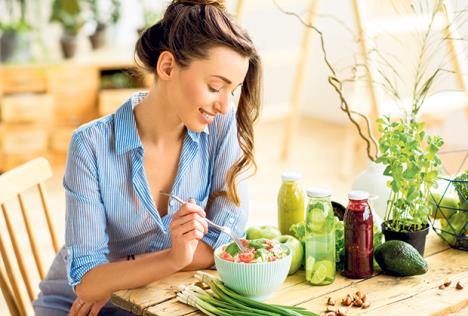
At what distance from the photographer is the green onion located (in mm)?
1656

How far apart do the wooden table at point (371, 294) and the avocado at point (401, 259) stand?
2 cm

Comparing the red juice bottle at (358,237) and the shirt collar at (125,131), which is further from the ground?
the shirt collar at (125,131)

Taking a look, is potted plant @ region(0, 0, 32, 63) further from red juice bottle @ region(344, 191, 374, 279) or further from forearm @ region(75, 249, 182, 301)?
red juice bottle @ region(344, 191, 374, 279)

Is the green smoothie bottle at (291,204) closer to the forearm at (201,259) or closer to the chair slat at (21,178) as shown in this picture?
the forearm at (201,259)

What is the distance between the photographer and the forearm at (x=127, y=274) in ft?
6.01

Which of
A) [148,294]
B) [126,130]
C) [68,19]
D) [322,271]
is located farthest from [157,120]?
[68,19]

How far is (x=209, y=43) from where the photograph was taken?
1.87 m

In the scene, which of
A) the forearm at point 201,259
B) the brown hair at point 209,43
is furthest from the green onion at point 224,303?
the brown hair at point 209,43

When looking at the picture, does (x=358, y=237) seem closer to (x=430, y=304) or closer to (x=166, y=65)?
(x=430, y=304)

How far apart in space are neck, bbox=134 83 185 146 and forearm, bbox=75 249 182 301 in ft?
1.01

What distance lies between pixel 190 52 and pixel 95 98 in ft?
11.2

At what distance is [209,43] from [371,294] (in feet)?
2.15

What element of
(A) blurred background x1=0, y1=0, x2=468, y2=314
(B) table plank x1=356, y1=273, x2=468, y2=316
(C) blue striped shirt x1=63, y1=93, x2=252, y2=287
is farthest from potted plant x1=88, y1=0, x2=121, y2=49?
(B) table plank x1=356, y1=273, x2=468, y2=316

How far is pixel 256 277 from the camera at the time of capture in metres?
1.71
